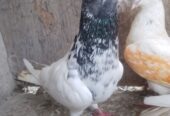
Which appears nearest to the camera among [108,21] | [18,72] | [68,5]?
[108,21]

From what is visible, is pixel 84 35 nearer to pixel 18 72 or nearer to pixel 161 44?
pixel 161 44

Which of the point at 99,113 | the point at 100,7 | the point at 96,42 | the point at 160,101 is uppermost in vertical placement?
the point at 100,7

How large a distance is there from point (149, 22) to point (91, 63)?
37 cm

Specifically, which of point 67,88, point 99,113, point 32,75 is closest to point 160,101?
point 99,113

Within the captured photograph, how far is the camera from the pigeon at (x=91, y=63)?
60.6 inches

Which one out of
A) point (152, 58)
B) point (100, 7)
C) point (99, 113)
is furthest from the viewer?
point (99, 113)

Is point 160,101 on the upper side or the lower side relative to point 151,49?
lower

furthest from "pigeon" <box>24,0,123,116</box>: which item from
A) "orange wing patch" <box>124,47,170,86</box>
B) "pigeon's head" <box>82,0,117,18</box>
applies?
"orange wing patch" <box>124,47,170,86</box>

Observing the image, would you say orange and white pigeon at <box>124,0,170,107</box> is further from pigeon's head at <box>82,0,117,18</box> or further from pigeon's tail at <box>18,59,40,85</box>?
pigeon's tail at <box>18,59,40,85</box>

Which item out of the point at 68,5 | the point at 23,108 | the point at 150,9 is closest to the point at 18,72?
the point at 23,108

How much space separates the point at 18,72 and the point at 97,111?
1.70 ft

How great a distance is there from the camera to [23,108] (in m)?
2.03

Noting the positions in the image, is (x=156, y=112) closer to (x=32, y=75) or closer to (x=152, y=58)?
(x=152, y=58)

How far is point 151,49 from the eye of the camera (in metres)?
1.74
